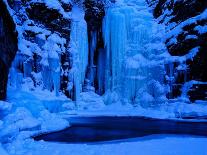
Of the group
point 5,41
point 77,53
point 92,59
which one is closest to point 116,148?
point 5,41

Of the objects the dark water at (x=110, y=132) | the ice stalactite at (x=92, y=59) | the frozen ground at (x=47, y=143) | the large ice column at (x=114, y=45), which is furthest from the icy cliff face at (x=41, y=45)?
the dark water at (x=110, y=132)

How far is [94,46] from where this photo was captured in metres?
28.4

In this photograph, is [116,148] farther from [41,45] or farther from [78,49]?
[78,49]

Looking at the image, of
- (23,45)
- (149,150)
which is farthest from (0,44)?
(23,45)

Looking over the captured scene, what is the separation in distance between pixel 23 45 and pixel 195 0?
47.7 ft

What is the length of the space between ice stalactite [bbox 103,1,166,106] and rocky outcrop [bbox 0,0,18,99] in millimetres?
13870

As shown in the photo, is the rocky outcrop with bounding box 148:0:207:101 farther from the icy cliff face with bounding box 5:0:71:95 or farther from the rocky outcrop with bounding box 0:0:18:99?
the rocky outcrop with bounding box 0:0:18:99

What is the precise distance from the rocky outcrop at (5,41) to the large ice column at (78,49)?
10.5 metres

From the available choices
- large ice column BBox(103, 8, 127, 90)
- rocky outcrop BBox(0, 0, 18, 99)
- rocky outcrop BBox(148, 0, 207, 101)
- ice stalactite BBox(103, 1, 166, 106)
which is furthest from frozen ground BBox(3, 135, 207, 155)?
large ice column BBox(103, 8, 127, 90)

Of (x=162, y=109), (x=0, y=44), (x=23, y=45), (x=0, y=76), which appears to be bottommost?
(x=162, y=109)

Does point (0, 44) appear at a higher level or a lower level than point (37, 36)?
lower

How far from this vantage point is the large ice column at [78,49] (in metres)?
24.2

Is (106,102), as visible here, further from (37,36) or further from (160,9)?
(160,9)

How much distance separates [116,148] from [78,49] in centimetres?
1829
